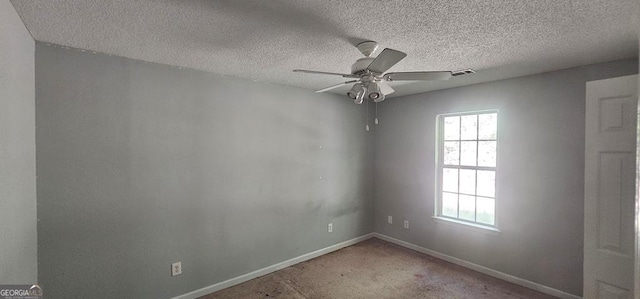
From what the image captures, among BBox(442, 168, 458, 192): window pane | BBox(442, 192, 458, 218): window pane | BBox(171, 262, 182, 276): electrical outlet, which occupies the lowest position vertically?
BBox(171, 262, 182, 276): electrical outlet

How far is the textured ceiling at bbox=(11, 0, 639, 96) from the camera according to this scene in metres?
1.45

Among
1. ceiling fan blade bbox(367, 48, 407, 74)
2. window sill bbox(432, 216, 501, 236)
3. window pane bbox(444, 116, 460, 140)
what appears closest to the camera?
ceiling fan blade bbox(367, 48, 407, 74)

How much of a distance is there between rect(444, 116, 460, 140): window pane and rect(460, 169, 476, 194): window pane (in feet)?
1.50

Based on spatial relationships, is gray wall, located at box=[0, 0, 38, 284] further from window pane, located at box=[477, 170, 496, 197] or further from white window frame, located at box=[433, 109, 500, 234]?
window pane, located at box=[477, 170, 496, 197]

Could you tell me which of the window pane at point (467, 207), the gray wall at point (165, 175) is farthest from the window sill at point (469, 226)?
the gray wall at point (165, 175)

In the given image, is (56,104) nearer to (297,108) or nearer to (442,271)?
(297,108)

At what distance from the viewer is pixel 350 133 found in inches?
162

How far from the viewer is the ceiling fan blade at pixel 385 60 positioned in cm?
156

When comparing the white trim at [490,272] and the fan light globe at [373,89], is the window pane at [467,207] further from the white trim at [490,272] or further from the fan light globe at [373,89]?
the fan light globe at [373,89]

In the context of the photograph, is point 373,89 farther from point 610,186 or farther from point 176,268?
point 176,268

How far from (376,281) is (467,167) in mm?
1829

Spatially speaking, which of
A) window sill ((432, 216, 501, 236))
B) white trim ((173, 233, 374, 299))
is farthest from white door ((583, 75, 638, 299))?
white trim ((173, 233, 374, 299))

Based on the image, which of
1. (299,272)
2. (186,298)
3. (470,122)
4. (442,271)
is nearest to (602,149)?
(470,122)

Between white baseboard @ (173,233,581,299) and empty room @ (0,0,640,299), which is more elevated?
empty room @ (0,0,640,299)
